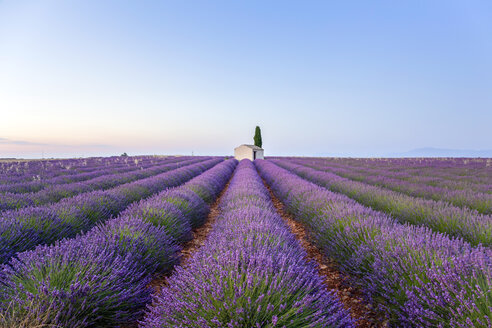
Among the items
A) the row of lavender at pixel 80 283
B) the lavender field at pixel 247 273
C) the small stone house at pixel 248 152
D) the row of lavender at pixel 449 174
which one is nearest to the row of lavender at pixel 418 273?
the lavender field at pixel 247 273

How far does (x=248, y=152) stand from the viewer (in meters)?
34.6

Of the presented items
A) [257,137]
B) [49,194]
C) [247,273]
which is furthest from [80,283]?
[257,137]

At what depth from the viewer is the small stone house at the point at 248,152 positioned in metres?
34.3

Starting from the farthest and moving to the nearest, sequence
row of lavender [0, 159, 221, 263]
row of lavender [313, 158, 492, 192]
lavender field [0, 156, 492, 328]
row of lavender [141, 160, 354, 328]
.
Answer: row of lavender [313, 158, 492, 192]
row of lavender [0, 159, 221, 263]
lavender field [0, 156, 492, 328]
row of lavender [141, 160, 354, 328]

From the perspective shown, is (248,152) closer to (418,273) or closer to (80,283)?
(418,273)

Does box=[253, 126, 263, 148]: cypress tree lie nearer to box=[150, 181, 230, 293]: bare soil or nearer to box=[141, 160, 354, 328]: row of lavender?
box=[150, 181, 230, 293]: bare soil

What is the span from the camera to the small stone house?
3428cm

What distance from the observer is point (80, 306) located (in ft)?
5.56

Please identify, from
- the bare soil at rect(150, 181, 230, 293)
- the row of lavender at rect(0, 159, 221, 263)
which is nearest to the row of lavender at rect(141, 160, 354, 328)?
the bare soil at rect(150, 181, 230, 293)

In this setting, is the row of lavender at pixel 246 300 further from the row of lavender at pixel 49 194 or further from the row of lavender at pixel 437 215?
the row of lavender at pixel 49 194

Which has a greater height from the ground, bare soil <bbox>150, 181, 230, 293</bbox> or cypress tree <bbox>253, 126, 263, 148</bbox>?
cypress tree <bbox>253, 126, 263, 148</bbox>

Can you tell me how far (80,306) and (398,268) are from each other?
7.63 ft

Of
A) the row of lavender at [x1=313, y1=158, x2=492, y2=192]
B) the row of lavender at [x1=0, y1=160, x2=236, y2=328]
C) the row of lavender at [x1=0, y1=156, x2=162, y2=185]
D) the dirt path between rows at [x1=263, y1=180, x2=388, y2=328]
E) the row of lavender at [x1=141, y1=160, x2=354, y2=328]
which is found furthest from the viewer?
the row of lavender at [x1=0, y1=156, x2=162, y2=185]

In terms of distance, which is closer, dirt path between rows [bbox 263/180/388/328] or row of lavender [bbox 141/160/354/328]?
row of lavender [bbox 141/160/354/328]
